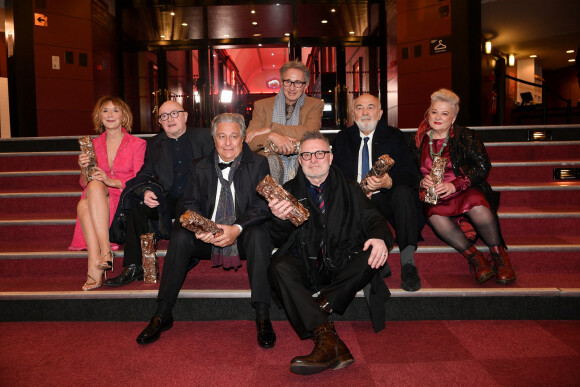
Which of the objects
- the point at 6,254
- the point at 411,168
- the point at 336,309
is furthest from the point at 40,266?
the point at 411,168

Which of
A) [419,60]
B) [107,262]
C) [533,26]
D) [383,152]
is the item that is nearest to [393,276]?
[383,152]

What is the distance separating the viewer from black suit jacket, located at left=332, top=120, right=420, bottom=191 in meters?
2.56

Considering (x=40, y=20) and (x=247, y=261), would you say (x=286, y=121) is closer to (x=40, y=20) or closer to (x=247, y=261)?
(x=247, y=261)

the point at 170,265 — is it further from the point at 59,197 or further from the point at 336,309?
the point at 59,197

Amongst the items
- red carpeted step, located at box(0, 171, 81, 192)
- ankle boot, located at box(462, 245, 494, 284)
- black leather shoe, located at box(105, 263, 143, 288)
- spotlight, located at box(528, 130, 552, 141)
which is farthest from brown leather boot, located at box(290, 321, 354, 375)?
spotlight, located at box(528, 130, 552, 141)

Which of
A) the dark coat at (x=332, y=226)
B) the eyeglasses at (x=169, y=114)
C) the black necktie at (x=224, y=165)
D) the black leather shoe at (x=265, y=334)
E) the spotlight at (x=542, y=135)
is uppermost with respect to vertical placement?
the eyeglasses at (x=169, y=114)

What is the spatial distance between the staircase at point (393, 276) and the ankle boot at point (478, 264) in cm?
5

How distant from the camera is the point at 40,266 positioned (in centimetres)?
271

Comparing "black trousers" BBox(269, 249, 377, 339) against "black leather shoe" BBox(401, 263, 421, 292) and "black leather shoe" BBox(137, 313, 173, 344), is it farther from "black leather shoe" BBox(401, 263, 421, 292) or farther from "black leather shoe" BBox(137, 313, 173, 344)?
"black leather shoe" BBox(137, 313, 173, 344)

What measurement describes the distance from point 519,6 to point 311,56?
5.36 metres

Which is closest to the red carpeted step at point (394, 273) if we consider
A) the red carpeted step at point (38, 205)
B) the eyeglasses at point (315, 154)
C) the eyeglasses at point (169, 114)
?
the red carpeted step at point (38, 205)

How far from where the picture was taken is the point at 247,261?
7.10 feet

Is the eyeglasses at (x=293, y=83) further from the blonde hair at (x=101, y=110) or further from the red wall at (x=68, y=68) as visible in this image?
the red wall at (x=68, y=68)

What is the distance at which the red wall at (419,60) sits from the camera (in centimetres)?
687
